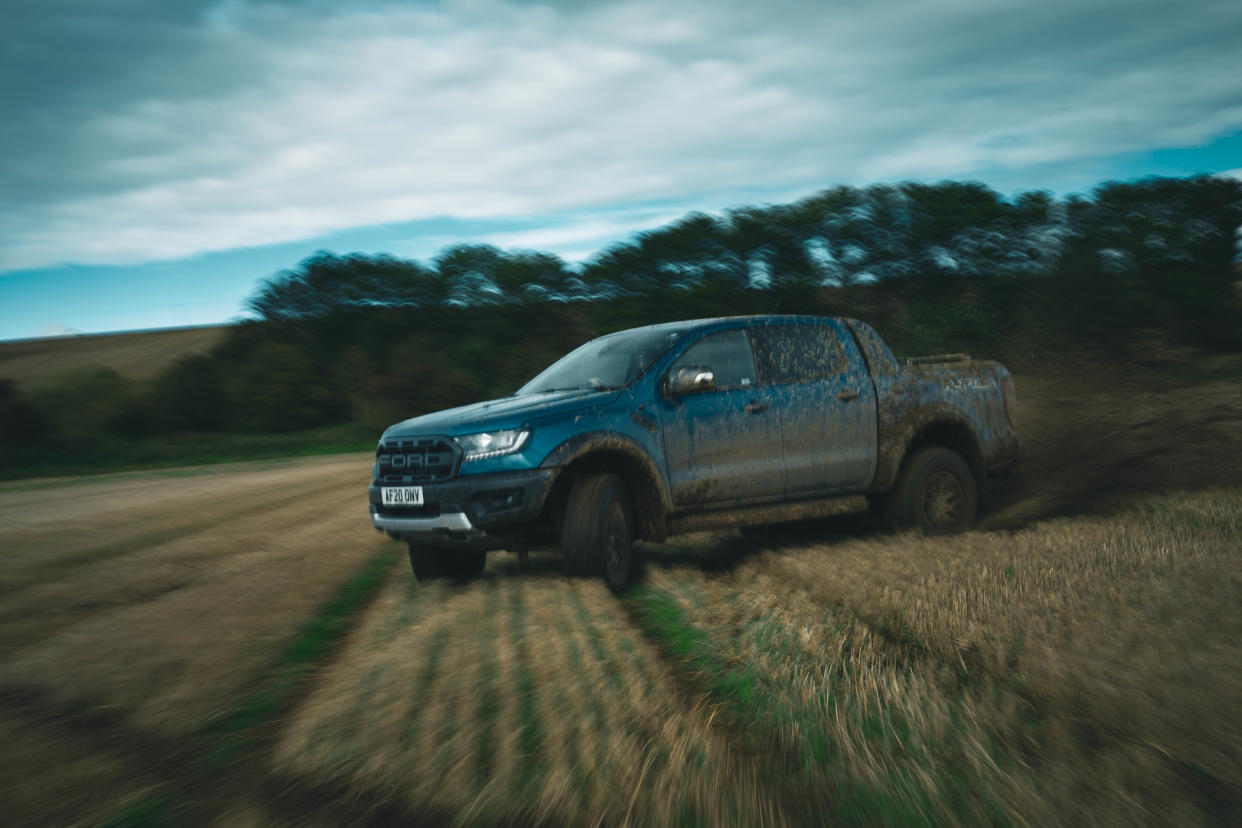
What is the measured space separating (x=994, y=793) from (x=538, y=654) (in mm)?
2384

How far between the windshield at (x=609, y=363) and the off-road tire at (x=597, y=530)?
0.80 meters

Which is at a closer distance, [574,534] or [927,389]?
[574,534]

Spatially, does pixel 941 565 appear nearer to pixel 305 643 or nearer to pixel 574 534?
pixel 574 534

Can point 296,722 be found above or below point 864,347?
below

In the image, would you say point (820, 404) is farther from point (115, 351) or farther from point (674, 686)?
point (115, 351)

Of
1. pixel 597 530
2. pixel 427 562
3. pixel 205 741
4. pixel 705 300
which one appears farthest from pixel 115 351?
pixel 205 741

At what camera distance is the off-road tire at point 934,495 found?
7809mm

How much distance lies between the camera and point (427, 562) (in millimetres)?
7082

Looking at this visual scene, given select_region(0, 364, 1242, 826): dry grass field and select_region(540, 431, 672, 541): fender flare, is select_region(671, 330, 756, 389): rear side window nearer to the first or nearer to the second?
select_region(540, 431, 672, 541): fender flare

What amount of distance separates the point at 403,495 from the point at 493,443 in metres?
0.77

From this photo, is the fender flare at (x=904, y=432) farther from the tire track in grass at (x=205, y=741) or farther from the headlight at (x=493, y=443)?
the tire track in grass at (x=205, y=741)

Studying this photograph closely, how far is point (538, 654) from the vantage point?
4.75 meters

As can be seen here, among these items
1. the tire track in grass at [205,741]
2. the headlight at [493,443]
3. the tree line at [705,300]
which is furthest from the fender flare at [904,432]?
the tree line at [705,300]

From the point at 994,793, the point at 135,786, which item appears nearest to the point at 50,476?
the point at 135,786
